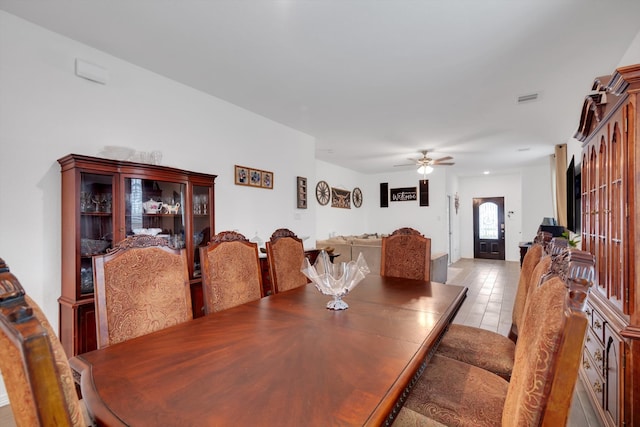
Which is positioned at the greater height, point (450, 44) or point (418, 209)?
point (450, 44)

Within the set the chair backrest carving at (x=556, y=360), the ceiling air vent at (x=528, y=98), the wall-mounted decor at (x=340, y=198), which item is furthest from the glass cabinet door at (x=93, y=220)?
the wall-mounted decor at (x=340, y=198)

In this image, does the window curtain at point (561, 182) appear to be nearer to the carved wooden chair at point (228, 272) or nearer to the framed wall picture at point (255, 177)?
the framed wall picture at point (255, 177)

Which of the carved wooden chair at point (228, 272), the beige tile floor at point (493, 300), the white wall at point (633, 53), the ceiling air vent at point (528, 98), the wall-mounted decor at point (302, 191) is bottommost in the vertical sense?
the beige tile floor at point (493, 300)

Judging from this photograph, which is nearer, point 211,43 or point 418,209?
point 211,43

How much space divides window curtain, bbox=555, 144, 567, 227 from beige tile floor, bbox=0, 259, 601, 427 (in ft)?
4.84

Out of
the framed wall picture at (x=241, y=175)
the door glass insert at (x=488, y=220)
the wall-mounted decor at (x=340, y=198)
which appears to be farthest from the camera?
the door glass insert at (x=488, y=220)

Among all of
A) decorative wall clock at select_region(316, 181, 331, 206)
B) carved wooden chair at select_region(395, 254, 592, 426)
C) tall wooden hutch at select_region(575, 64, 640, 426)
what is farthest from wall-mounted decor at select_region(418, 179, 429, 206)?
carved wooden chair at select_region(395, 254, 592, 426)

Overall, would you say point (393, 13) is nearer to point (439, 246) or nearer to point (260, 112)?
point (260, 112)

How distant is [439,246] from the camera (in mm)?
7570

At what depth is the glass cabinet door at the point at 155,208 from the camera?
7.80 feet

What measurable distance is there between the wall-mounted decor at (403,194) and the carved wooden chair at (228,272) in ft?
21.9

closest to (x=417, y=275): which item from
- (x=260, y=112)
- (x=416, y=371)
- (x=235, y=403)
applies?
(x=416, y=371)

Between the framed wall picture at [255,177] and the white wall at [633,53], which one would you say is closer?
the white wall at [633,53]

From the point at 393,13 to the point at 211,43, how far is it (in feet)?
4.46
